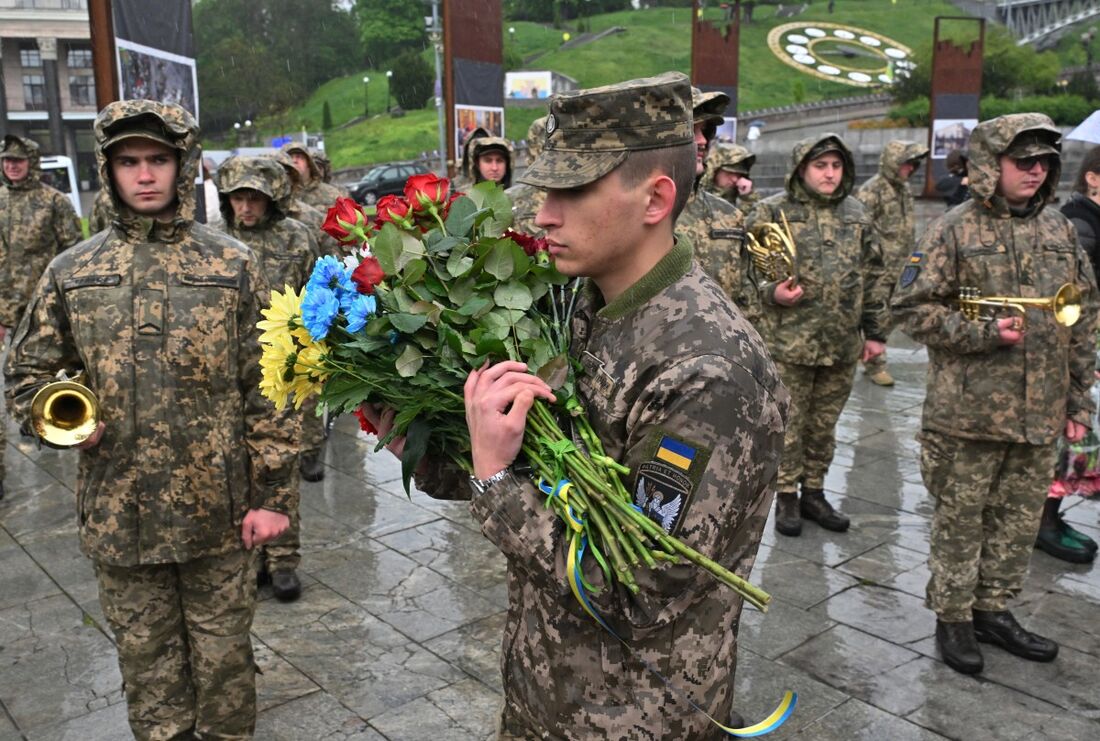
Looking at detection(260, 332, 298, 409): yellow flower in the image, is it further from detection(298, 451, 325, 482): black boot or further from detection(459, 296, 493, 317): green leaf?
detection(298, 451, 325, 482): black boot

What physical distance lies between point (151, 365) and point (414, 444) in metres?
1.58

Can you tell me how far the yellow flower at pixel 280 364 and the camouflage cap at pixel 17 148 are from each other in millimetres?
7344

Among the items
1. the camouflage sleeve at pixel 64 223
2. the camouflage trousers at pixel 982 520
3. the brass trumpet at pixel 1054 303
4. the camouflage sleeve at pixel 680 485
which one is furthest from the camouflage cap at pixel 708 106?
the camouflage sleeve at pixel 64 223

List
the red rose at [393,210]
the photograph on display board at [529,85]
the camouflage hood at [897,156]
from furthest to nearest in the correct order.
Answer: the photograph on display board at [529,85] → the camouflage hood at [897,156] → the red rose at [393,210]

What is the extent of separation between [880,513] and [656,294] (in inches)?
193

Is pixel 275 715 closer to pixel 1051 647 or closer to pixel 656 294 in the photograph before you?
pixel 656 294

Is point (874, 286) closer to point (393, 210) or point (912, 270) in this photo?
point (912, 270)

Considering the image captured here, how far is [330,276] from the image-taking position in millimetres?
2344

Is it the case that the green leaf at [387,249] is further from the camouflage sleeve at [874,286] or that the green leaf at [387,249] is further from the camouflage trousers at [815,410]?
the camouflage sleeve at [874,286]

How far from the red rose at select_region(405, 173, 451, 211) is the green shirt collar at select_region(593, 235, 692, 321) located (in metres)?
0.55

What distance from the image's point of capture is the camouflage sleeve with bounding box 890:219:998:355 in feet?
14.2

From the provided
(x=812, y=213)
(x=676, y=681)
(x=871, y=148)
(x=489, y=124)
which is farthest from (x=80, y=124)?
(x=676, y=681)

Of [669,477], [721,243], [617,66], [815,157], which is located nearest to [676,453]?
[669,477]

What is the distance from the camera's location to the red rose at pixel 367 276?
222cm
